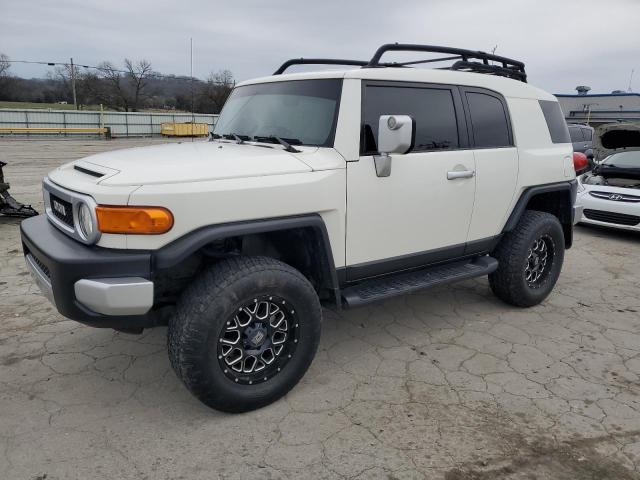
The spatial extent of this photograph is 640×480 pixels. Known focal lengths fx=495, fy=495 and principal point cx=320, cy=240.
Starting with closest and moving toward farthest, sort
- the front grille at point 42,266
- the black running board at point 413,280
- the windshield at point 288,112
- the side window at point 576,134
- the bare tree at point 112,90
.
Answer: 1. the front grille at point 42,266
2. the windshield at point 288,112
3. the black running board at point 413,280
4. the side window at point 576,134
5. the bare tree at point 112,90

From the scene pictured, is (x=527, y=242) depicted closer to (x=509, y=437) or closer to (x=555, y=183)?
(x=555, y=183)

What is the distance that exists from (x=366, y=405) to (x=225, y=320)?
3.38ft

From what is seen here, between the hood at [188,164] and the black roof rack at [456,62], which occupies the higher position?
the black roof rack at [456,62]

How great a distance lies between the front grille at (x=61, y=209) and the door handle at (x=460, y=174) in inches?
97.5

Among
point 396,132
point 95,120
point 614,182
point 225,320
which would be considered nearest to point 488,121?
point 396,132

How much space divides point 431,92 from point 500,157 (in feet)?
2.77

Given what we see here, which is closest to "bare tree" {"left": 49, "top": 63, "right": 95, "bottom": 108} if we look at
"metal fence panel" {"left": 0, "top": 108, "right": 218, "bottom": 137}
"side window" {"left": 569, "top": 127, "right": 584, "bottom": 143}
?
"metal fence panel" {"left": 0, "top": 108, "right": 218, "bottom": 137}

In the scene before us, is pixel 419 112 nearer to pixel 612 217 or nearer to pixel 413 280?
pixel 413 280

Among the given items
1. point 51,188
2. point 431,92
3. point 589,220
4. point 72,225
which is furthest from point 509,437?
point 589,220

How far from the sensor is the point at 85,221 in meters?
2.54

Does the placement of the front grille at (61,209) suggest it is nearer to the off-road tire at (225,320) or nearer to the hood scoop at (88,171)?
the hood scoop at (88,171)

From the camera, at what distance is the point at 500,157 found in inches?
156

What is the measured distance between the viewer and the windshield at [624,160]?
8109 mm

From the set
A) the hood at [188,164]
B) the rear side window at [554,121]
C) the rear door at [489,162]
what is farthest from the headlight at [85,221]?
the rear side window at [554,121]
